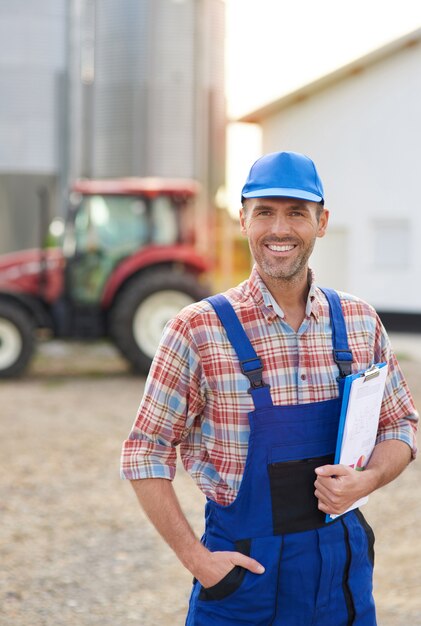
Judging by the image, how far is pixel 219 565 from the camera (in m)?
1.84

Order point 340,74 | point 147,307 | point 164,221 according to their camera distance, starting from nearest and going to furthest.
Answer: point 147,307, point 164,221, point 340,74

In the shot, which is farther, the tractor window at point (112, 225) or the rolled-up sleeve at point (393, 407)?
the tractor window at point (112, 225)

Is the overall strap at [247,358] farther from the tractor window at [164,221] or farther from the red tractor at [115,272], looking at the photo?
the tractor window at [164,221]

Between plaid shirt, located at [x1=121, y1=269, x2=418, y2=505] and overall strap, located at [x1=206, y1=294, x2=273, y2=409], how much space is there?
0.01m

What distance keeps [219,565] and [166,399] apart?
1.12ft

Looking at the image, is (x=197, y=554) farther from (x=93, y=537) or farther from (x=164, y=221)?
(x=164, y=221)

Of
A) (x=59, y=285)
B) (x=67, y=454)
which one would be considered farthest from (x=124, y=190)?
(x=67, y=454)

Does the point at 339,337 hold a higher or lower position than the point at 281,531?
higher

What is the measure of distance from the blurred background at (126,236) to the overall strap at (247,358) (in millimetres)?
2228

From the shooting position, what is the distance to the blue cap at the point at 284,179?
1879 millimetres

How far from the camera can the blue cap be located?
1.88m

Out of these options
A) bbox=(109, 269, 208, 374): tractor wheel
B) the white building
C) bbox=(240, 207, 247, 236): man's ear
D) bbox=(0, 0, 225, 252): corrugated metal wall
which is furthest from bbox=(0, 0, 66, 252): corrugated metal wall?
bbox=(240, 207, 247, 236): man's ear

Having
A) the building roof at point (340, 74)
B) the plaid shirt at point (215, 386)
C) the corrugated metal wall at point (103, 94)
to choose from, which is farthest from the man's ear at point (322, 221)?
the corrugated metal wall at point (103, 94)

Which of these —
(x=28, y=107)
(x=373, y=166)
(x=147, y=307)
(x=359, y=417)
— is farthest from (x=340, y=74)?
(x=359, y=417)
